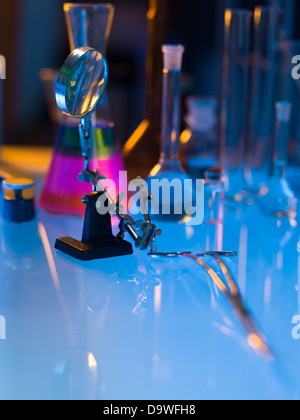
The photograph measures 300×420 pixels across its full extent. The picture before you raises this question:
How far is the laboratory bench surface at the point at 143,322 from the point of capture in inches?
15.4

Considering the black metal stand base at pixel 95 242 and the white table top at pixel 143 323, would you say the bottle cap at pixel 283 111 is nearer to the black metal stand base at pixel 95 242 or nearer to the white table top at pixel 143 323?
the white table top at pixel 143 323

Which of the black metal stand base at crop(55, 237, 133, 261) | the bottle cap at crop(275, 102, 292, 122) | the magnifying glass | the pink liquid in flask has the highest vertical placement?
the magnifying glass

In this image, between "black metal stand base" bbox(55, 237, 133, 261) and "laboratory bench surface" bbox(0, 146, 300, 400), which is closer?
"laboratory bench surface" bbox(0, 146, 300, 400)

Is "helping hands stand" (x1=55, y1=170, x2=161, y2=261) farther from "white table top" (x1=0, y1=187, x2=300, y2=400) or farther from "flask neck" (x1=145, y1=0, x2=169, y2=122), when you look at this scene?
"flask neck" (x1=145, y1=0, x2=169, y2=122)

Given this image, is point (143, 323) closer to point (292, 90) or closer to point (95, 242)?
point (95, 242)

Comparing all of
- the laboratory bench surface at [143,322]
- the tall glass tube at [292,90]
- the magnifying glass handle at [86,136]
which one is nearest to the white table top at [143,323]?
the laboratory bench surface at [143,322]

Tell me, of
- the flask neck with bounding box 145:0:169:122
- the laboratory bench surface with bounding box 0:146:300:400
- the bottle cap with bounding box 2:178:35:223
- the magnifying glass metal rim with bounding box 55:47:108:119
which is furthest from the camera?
the flask neck with bounding box 145:0:169:122

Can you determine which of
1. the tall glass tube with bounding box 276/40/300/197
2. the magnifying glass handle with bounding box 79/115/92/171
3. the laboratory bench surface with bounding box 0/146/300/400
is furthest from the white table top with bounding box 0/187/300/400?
the tall glass tube with bounding box 276/40/300/197

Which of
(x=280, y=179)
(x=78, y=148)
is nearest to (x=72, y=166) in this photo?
(x=78, y=148)

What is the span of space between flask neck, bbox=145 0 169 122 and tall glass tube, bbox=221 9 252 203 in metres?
0.08

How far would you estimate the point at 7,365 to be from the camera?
41 centimetres

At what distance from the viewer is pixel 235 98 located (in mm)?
822

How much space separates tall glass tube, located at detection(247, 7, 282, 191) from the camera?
839 mm
